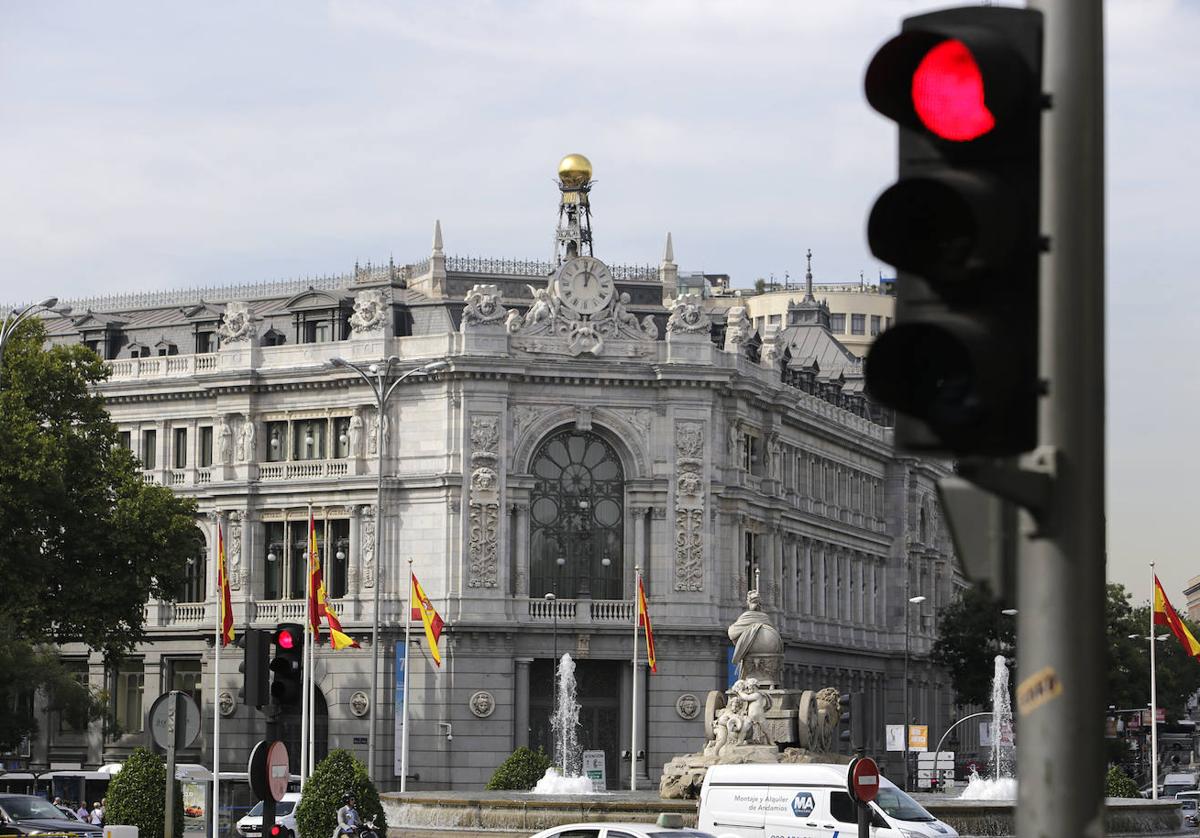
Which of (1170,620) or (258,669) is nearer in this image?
(258,669)

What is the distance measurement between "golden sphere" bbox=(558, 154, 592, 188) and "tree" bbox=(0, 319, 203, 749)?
23870 millimetres

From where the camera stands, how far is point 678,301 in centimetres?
8750

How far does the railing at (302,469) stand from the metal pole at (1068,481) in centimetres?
8114

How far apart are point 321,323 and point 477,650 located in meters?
16.2

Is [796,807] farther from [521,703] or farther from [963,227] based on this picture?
[521,703]

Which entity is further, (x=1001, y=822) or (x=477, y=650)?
(x=477, y=650)

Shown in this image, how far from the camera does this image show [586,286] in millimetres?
86125

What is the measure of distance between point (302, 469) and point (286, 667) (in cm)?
6843

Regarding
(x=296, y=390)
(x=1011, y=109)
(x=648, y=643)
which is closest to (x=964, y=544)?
(x=1011, y=109)

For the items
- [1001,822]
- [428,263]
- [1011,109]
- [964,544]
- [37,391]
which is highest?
[428,263]

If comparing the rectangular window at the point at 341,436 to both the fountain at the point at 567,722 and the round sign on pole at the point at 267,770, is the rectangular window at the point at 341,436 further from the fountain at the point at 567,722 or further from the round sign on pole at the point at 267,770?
the round sign on pole at the point at 267,770

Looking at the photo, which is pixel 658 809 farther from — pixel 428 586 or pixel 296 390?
pixel 296 390

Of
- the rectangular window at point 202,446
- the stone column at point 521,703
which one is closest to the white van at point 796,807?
the stone column at point 521,703

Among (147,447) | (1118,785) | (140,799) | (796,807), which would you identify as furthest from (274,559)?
(796,807)
